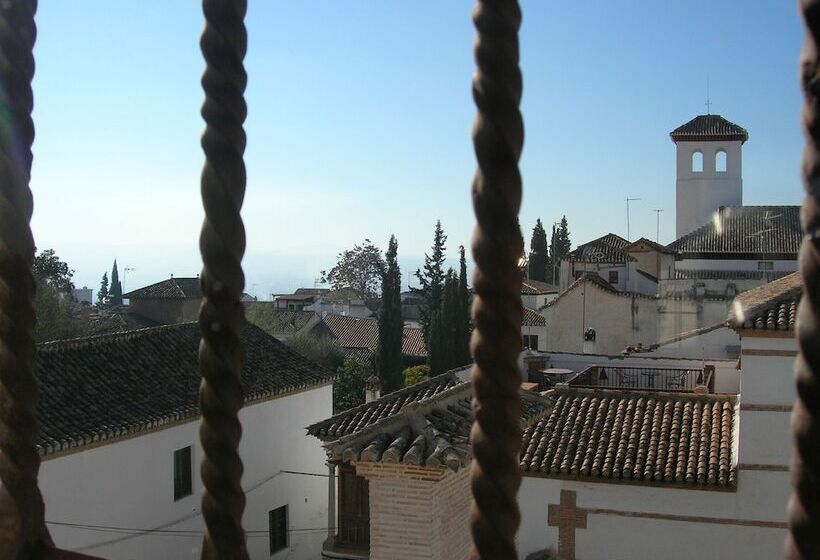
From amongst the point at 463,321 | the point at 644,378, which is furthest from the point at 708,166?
the point at 644,378

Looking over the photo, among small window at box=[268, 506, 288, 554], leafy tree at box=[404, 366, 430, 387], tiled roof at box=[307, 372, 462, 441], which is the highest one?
tiled roof at box=[307, 372, 462, 441]

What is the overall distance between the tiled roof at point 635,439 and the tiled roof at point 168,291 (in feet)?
74.7

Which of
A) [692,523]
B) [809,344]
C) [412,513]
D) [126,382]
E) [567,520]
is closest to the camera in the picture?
[809,344]

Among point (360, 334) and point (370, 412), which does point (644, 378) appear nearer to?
point (370, 412)

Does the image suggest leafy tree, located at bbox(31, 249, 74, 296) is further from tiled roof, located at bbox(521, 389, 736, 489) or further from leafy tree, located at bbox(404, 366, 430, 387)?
tiled roof, located at bbox(521, 389, 736, 489)

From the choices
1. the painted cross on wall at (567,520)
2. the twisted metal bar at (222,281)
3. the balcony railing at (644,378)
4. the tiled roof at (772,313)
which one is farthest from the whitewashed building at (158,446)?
the twisted metal bar at (222,281)

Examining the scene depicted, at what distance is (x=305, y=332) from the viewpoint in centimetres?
3183

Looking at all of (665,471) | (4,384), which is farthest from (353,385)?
(4,384)

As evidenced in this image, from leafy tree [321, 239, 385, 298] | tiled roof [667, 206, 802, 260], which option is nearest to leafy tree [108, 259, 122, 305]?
leafy tree [321, 239, 385, 298]

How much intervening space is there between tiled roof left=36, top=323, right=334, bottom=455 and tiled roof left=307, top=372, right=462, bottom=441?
→ 1.45 meters

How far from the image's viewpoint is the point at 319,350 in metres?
29.3

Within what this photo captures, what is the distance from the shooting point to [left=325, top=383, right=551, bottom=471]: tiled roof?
6219 mm

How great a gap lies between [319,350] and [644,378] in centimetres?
1641

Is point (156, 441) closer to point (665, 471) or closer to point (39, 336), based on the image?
point (665, 471)
